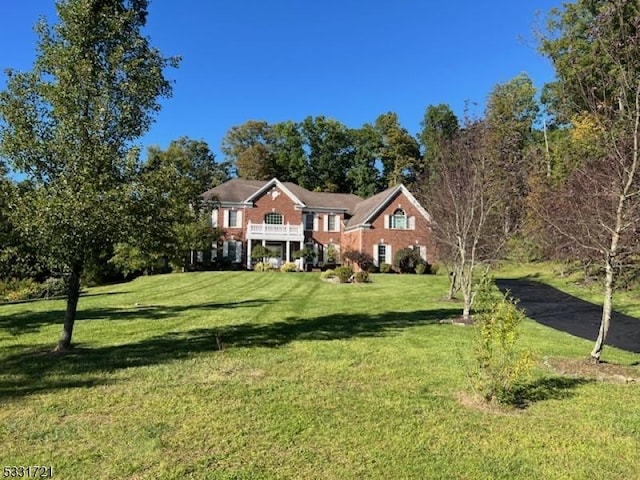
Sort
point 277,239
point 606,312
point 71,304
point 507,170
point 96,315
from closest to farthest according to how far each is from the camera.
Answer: point 606,312
point 71,304
point 96,315
point 507,170
point 277,239

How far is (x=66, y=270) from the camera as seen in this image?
8383mm

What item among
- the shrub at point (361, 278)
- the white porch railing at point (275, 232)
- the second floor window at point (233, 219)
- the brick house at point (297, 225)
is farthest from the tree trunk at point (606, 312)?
the second floor window at point (233, 219)

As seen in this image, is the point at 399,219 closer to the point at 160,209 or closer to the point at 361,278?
the point at 361,278

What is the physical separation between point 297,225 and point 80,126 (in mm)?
29561

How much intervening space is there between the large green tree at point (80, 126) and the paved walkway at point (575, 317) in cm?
1044

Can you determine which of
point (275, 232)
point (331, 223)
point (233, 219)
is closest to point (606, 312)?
point (275, 232)

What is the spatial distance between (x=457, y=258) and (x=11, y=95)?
14491 mm

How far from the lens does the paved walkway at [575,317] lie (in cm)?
1146

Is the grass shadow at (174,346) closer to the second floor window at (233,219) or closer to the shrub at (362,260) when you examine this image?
the shrub at (362,260)

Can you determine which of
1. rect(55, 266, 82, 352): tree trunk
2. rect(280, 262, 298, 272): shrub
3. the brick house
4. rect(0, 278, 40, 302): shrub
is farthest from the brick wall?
rect(55, 266, 82, 352): tree trunk

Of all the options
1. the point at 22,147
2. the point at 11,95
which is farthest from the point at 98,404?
the point at 11,95

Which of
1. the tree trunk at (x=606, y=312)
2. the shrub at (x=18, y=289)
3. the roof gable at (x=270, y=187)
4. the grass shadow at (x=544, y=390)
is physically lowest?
the shrub at (x=18, y=289)

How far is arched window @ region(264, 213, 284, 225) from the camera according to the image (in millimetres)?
36688

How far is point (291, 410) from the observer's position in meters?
5.35
